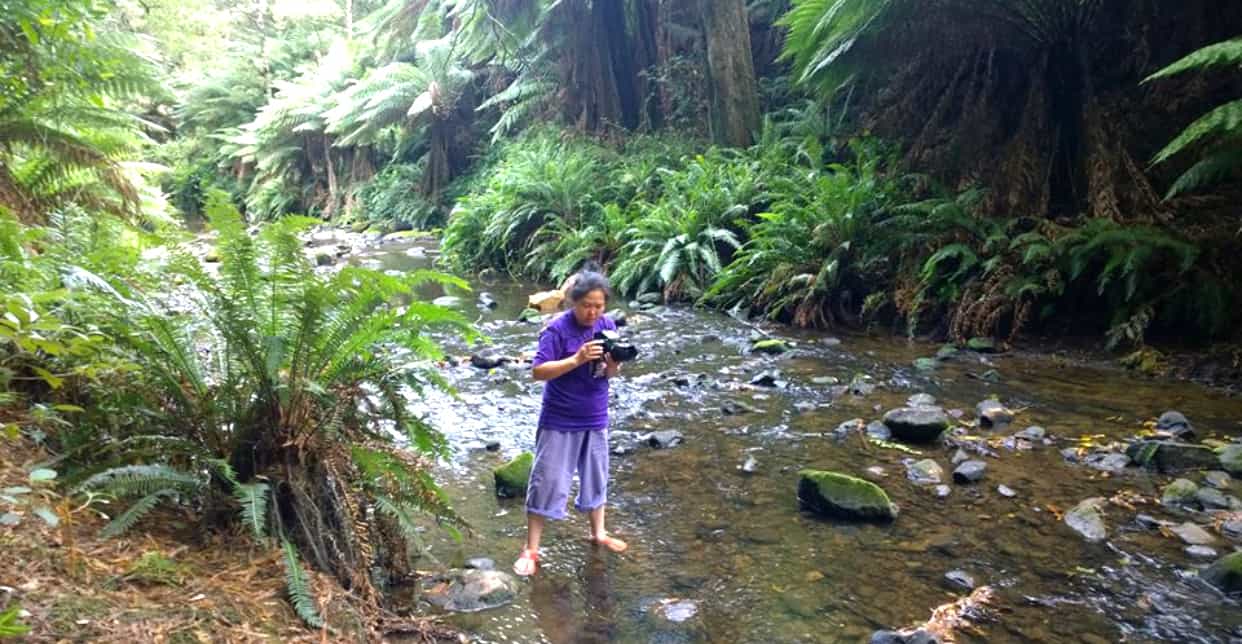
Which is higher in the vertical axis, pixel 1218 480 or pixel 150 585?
pixel 150 585

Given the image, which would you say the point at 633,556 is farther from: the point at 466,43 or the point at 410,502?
the point at 466,43

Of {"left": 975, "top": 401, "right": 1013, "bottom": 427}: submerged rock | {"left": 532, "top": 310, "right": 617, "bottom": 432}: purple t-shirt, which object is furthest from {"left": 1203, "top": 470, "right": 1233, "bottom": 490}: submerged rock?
{"left": 532, "top": 310, "right": 617, "bottom": 432}: purple t-shirt

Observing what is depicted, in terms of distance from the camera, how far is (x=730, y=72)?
1238 centimetres

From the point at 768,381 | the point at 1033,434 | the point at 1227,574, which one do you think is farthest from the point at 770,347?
the point at 1227,574

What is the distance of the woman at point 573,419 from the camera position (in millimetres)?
3730

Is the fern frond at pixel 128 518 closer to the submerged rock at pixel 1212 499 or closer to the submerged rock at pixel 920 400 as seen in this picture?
the submerged rock at pixel 1212 499

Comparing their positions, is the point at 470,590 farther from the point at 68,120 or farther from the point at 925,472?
the point at 68,120

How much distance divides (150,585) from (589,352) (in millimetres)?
1835

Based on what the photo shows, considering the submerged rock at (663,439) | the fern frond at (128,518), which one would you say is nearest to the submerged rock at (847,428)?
the submerged rock at (663,439)

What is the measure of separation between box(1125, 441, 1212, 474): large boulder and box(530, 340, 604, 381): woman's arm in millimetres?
2986

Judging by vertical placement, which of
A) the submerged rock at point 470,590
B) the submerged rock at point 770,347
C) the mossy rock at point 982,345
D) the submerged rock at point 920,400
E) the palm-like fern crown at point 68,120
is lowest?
the submerged rock at point 470,590

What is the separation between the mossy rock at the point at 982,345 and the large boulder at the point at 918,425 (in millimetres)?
2181

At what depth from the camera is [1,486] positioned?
2414 mm

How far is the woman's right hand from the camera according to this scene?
3.62 meters
